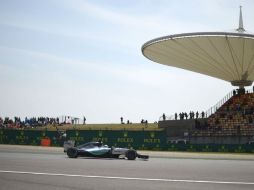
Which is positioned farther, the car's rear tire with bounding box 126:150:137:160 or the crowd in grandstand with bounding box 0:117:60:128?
the crowd in grandstand with bounding box 0:117:60:128

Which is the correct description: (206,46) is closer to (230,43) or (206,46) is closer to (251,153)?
(230,43)

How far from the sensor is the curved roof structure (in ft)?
145

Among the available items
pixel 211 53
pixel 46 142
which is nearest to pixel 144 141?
pixel 46 142

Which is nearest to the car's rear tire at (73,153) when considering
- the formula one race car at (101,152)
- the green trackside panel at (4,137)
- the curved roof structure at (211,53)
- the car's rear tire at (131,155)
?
the formula one race car at (101,152)

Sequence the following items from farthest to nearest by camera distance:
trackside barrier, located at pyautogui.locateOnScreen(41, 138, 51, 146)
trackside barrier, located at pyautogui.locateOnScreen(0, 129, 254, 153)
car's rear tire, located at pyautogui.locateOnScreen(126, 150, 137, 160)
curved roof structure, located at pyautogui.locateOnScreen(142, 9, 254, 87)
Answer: curved roof structure, located at pyautogui.locateOnScreen(142, 9, 254, 87) → trackside barrier, located at pyautogui.locateOnScreen(41, 138, 51, 146) → trackside barrier, located at pyautogui.locateOnScreen(0, 129, 254, 153) → car's rear tire, located at pyautogui.locateOnScreen(126, 150, 137, 160)

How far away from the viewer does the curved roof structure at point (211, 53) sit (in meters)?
44.1

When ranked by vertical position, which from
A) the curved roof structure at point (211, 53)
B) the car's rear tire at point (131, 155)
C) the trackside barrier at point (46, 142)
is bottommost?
the car's rear tire at point (131, 155)

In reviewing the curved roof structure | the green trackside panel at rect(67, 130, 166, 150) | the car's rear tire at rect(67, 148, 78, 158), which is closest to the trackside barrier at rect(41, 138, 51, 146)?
the green trackside panel at rect(67, 130, 166, 150)

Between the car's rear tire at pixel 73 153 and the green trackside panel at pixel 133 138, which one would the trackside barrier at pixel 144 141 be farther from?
the car's rear tire at pixel 73 153

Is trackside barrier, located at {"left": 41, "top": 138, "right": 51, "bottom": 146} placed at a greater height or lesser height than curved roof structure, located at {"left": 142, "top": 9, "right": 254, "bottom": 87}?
lesser

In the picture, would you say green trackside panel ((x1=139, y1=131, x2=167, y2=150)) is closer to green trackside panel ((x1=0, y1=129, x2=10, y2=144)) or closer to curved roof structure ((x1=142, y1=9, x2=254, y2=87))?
curved roof structure ((x1=142, y1=9, x2=254, y2=87))

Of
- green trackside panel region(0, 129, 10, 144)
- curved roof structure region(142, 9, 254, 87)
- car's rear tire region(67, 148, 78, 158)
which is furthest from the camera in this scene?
curved roof structure region(142, 9, 254, 87)

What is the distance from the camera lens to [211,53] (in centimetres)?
4934

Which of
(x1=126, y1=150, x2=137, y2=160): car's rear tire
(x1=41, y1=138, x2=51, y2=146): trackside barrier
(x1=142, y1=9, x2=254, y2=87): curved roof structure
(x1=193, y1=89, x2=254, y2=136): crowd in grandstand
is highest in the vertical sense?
(x1=142, y1=9, x2=254, y2=87): curved roof structure
